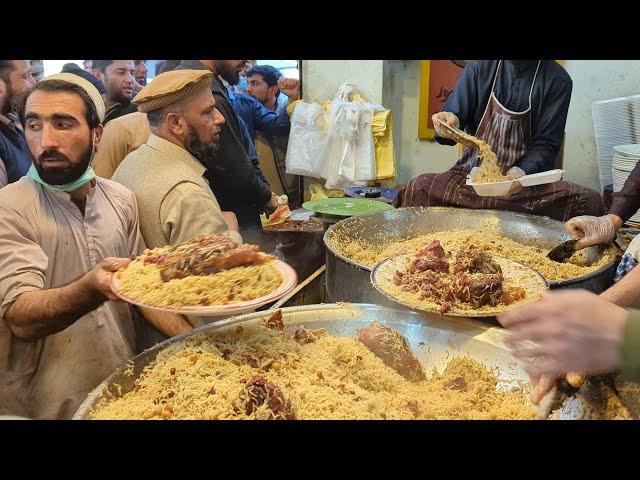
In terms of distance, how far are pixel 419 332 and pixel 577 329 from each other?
2.72ft

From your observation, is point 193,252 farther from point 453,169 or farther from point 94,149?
point 453,169

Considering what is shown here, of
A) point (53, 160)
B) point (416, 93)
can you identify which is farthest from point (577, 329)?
point (53, 160)

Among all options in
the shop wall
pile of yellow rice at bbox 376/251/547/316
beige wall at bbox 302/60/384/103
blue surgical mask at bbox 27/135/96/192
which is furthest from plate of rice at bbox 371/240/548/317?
blue surgical mask at bbox 27/135/96/192

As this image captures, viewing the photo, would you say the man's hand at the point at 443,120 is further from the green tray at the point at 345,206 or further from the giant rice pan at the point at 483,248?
the giant rice pan at the point at 483,248

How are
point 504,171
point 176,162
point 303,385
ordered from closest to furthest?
point 303,385
point 176,162
point 504,171

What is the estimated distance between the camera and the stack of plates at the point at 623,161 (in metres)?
2.00

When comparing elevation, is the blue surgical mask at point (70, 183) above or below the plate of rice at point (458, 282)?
above

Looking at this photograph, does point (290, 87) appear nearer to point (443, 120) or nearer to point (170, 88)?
point (170, 88)

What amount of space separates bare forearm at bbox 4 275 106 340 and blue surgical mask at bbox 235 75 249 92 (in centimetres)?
76

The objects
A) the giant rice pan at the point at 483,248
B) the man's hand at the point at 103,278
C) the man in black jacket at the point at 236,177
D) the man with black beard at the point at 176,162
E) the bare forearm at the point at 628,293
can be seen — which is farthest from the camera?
the giant rice pan at the point at 483,248

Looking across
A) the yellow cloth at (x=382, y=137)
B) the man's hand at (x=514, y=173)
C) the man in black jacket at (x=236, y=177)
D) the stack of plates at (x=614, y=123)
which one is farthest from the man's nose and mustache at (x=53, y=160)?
the stack of plates at (x=614, y=123)

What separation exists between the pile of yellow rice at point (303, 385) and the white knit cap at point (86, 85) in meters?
0.76

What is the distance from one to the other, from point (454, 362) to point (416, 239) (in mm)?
992

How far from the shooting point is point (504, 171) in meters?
2.19
